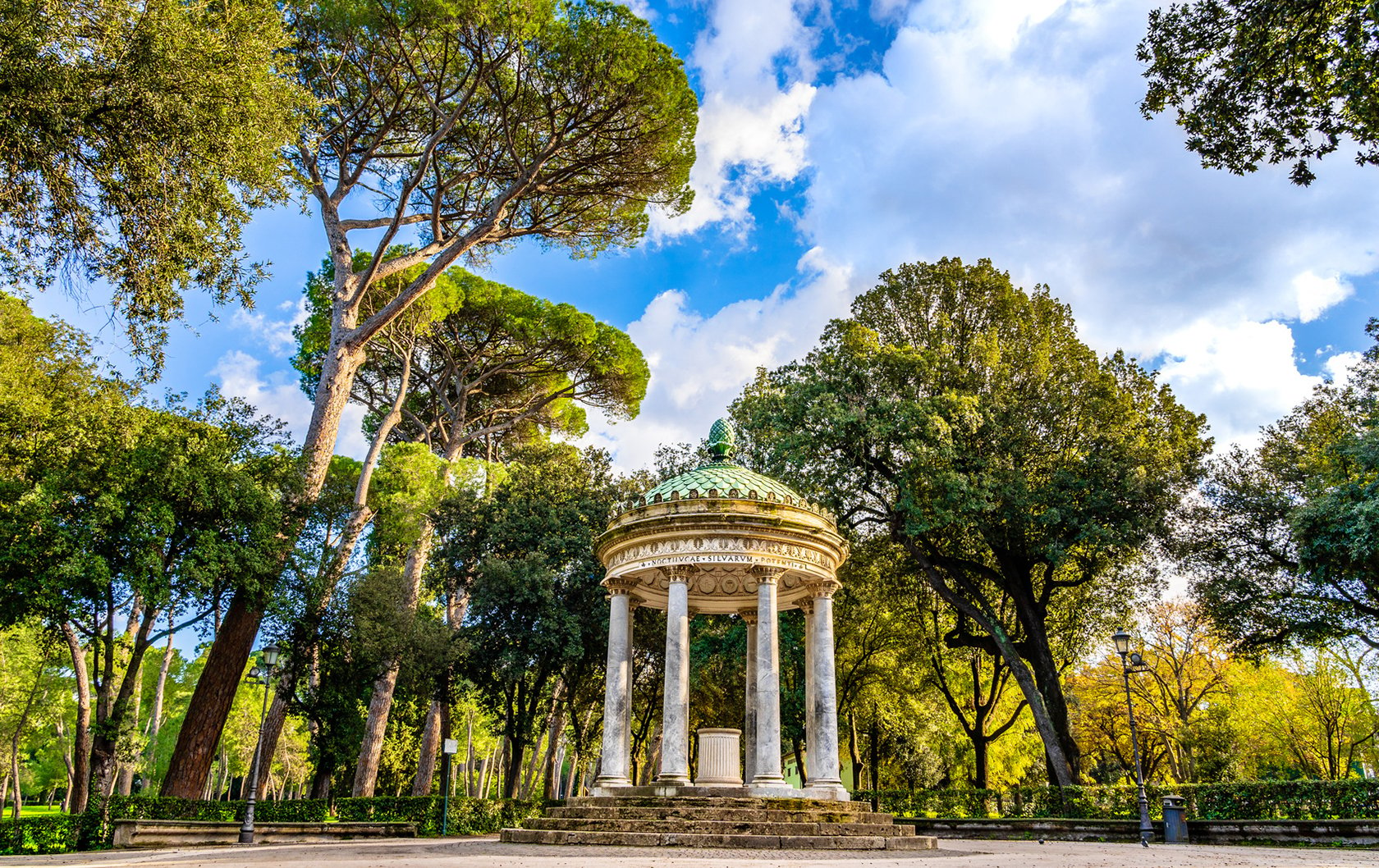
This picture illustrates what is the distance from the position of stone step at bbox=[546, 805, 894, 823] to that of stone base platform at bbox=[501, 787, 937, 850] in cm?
1

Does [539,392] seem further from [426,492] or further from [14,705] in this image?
[14,705]

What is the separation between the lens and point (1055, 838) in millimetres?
19844

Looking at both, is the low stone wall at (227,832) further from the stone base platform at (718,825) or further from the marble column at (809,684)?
the marble column at (809,684)

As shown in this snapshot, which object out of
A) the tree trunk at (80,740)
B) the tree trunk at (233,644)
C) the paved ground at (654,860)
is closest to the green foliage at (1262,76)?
the paved ground at (654,860)

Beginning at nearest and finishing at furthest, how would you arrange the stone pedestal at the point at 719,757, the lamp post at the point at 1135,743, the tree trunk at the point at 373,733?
the stone pedestal at the point at 719,757
the lamp post at the point at 1135,743
the tree trunk at the point at 373,733

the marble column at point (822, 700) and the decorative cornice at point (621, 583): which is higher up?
the decorative cornice at point (621, 583)

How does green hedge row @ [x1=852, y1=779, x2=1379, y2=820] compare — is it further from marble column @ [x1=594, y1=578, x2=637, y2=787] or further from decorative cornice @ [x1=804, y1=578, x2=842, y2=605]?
marble column @ [x1=594, y1=578, x2=637, y2=787]

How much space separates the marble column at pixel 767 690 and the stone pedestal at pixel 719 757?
57cm

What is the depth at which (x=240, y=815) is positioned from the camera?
18391 mm

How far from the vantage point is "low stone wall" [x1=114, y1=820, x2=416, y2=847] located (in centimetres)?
1420

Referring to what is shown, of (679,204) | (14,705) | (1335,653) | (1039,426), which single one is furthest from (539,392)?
(1335,653)

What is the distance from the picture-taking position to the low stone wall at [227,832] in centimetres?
1420

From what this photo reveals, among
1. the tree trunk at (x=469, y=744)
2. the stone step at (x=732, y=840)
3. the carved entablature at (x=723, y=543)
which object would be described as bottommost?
the tree trunk at (x=469, y=744)

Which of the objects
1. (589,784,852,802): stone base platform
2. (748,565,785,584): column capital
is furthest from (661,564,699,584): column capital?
(589,784,852,802): stone base platform
